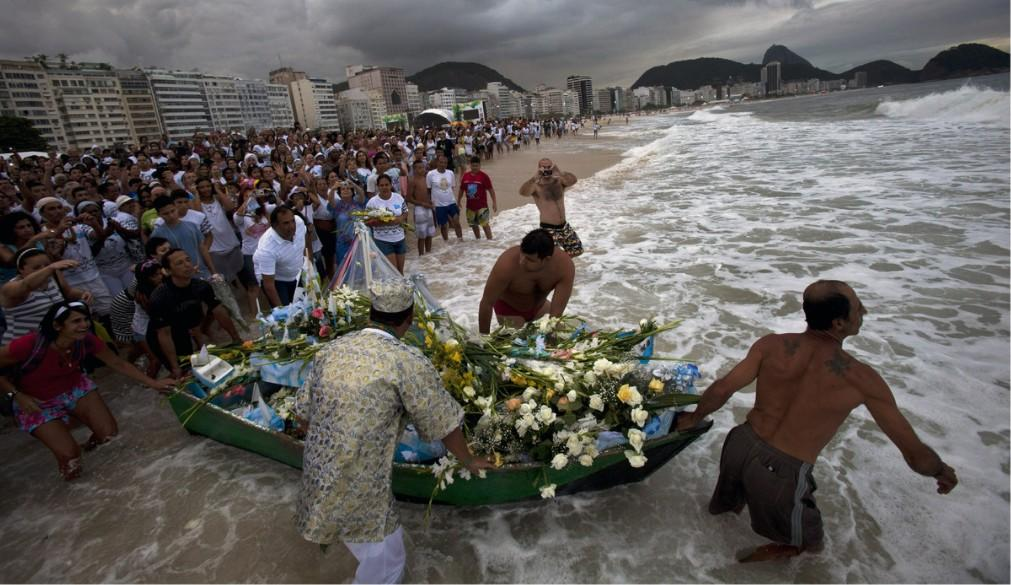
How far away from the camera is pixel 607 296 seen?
26.2 feet

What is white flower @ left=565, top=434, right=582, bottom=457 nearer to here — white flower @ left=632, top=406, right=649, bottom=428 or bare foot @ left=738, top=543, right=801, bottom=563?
white flower @ left=632, top=406, right=649, bottom=428

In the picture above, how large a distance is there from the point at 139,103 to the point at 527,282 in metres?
146

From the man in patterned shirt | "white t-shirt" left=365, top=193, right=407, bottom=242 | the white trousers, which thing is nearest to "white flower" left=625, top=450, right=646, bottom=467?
the man in patterned shirt

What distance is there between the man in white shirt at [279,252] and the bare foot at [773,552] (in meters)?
5.45

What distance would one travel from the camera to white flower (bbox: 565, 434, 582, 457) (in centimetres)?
308

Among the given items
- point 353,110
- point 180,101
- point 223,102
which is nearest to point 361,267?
point 180,101

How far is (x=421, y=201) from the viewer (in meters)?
9.91

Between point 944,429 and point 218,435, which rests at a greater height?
point 218,435

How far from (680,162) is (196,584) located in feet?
76.8

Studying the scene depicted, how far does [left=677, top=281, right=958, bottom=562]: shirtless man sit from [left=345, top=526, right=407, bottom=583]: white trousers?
2066mm

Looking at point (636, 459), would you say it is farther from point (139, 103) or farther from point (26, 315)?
point (139, 103)

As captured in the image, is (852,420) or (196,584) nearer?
(196,584)

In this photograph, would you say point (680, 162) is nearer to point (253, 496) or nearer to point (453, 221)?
point (453, 221)

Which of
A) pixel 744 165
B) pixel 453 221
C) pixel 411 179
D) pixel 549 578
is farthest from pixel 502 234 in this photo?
pixel 744 165
